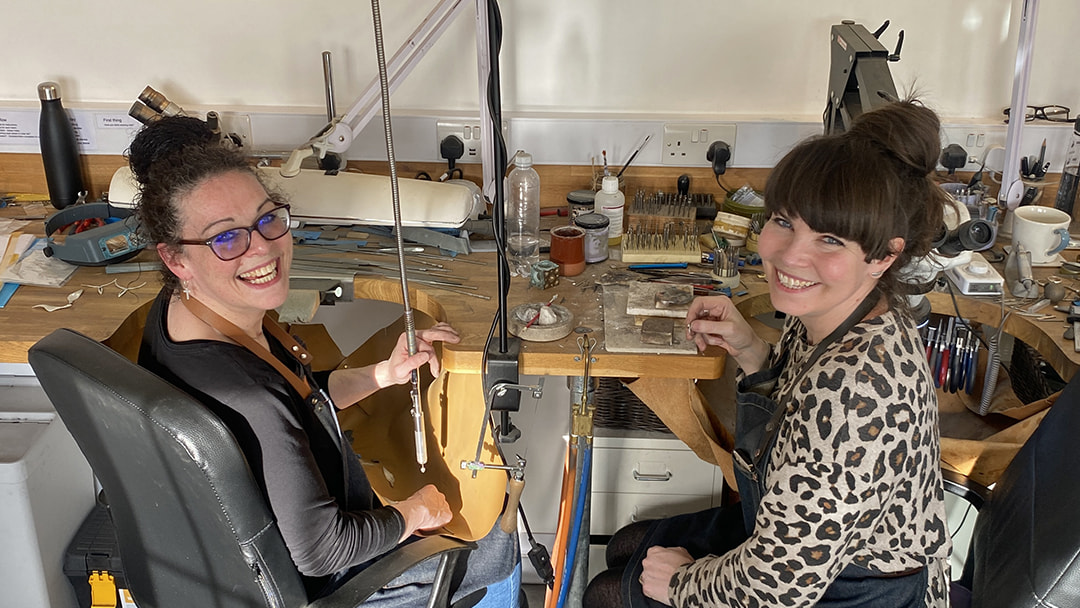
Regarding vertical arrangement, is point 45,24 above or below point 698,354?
above

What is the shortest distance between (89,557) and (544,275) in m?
1.13

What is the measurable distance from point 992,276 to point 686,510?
2.73 feet

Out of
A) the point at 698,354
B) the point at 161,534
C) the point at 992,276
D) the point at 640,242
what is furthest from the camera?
the point at 640,242

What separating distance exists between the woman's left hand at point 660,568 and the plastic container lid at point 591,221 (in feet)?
2.05

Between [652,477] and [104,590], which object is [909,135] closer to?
[652,477]

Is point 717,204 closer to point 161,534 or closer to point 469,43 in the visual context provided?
point 469,43

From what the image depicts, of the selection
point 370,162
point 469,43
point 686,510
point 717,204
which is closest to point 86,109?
point 370,162

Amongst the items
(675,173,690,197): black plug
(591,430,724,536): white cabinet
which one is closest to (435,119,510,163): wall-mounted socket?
(675,173,690,197): black plug

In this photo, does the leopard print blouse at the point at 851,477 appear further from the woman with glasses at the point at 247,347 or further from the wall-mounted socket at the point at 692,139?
the wall-mounted socket at the point at 692,139

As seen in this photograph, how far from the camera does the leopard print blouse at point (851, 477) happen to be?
1130 millimetres

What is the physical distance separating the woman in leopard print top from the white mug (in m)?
0.71

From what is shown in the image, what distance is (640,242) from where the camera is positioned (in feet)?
5.93

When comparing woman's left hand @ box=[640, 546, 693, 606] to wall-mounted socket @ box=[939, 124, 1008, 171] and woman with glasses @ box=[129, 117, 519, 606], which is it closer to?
woman with glasses @ box=[129, 117, 519, 606]

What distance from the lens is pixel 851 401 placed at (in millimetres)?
1128
